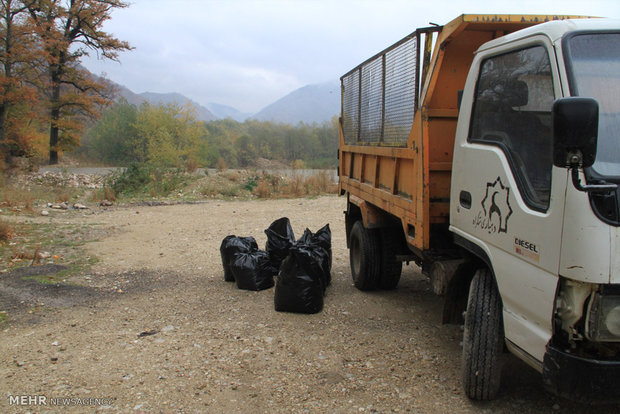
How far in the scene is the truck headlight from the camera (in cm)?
216

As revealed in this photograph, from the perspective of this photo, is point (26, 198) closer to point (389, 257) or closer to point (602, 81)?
point (389, 257)

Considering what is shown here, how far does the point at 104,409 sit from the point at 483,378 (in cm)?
238

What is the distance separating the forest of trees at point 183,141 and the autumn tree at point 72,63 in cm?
311

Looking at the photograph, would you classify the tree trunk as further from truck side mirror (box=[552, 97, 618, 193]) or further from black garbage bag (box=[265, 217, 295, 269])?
truck side mirror (box=[552, 97, 618, 193])

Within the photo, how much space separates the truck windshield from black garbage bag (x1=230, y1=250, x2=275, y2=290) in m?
3.94

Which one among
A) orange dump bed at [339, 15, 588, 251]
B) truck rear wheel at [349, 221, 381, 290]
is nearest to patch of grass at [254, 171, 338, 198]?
truck rear wheel at [349, 221, 381, 290]

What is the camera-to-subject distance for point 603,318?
218cm

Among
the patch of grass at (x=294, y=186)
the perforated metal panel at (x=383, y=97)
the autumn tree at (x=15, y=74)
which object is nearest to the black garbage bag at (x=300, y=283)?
the perforated metal panel at (x=383, y=97)

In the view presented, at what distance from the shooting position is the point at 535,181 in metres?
2.53

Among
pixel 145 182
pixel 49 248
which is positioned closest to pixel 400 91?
pixel 49 248

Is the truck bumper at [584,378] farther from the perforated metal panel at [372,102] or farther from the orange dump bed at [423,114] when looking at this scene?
the perforated metal panel at [372,102]

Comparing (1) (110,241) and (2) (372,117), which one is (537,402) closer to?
(2) (372,117)

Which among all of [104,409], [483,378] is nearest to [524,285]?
[483,378]

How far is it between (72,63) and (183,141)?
8706mm
